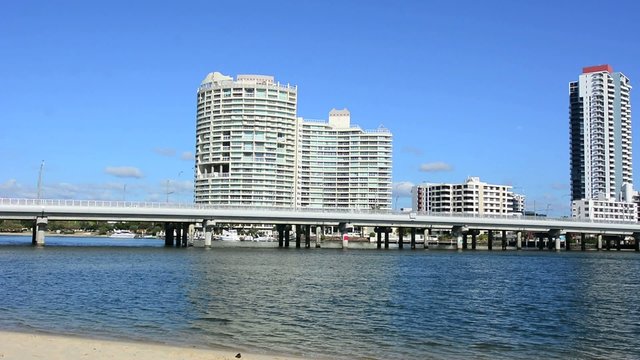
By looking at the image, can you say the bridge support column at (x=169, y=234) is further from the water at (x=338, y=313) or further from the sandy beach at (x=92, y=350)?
the sandy beach at (x=92, y=350)

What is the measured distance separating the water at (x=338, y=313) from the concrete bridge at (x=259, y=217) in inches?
2262

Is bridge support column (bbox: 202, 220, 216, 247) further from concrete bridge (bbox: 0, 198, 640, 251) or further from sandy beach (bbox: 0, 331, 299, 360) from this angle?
sandy beach (bbox: 0, 331, 299, 360)

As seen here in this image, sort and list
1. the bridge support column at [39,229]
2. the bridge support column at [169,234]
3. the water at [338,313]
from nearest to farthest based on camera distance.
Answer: the water at [338,313] → the bridge support column at [39,229] → the bridge support column at [169,234]

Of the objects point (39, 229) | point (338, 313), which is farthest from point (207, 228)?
point (338, 313)

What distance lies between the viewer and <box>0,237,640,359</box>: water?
27078 mm

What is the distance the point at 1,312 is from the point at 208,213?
9302 centimetres

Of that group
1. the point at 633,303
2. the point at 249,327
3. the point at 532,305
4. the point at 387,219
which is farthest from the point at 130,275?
the point at 387,219

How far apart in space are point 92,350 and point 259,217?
107204 millimetres

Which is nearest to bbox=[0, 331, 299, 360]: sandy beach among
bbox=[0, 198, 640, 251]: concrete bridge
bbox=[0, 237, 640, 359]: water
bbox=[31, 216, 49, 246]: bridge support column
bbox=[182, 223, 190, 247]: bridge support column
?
bbox=[0, 237, 640, 359]: water

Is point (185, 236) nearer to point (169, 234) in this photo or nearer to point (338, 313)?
point (169, 234)

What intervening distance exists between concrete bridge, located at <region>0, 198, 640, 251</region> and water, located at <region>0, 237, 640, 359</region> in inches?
2262

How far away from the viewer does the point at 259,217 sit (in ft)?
427

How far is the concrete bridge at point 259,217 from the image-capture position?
116 m

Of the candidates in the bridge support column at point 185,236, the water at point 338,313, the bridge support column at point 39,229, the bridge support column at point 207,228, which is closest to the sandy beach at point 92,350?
the water at point 338,313
